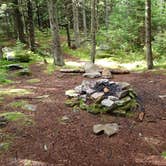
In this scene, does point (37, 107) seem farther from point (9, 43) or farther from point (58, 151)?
point (9, 43)

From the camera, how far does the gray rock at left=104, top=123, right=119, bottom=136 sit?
820 centimetres

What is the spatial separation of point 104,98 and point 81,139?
2305 millimetres

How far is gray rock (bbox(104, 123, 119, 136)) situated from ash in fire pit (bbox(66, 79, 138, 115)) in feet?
3.02

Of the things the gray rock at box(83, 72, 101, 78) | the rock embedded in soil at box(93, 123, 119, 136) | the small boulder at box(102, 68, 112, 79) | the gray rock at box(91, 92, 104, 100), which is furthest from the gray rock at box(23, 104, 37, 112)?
the small boulder at box(102, 68, 112, 79)

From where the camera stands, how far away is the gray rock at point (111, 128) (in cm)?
820

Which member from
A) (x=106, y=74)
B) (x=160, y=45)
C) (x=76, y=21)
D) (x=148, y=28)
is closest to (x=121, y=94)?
(x=106, y=74)

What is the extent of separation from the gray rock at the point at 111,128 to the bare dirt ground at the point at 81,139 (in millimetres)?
125

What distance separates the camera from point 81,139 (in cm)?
793

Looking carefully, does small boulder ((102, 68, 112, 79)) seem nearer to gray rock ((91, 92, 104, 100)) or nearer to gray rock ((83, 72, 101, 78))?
gray rock ((83, 72, 101, 78))

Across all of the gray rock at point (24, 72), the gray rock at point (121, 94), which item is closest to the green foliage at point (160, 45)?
the gray rock at point (24, 72)

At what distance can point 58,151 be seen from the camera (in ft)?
23.8

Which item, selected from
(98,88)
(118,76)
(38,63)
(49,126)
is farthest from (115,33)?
(49,126)

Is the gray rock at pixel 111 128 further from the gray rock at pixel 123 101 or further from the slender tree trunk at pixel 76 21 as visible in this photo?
the slender tree trunk at pixel 76 21

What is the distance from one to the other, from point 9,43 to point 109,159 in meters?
25.1
